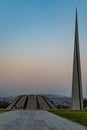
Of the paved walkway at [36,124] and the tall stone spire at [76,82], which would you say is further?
the tall stone spire at [76,82]

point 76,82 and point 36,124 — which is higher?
point 76,82

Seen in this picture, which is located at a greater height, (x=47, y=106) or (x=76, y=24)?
(x=76, y=24)

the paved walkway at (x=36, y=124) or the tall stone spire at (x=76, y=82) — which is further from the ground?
the tall stone spire at (x=76, y=82)

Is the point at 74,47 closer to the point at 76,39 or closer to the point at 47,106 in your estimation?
the point at 76,39

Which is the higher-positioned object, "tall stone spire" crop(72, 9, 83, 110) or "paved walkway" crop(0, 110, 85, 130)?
"tall stone spire" crop(72, 9, 83, 110)

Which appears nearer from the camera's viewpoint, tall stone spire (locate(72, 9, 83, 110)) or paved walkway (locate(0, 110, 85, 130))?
paved walkway (locate(0, 110, 85, 130))

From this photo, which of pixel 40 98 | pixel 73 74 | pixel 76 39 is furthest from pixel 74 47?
pixel 40 98

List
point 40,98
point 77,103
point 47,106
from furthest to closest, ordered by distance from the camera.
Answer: point 40,98
point 47,106
point 77,103

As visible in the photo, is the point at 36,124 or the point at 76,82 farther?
the point at 76,82

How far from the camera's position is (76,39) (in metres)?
40.7

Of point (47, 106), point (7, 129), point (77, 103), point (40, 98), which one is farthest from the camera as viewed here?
point (40, 98)

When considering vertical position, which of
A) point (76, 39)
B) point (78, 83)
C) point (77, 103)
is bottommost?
point (77, 103)

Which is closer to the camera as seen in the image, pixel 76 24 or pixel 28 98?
pixel 76 24

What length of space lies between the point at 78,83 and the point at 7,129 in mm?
30885
